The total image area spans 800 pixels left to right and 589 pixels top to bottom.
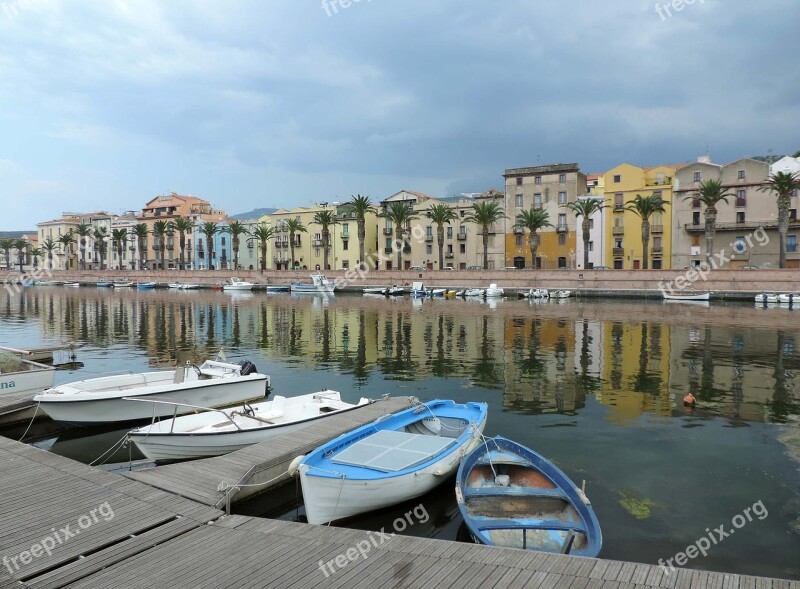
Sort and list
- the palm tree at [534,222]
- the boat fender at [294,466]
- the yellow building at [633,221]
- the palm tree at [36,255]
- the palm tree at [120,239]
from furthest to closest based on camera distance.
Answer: the palm tree at [36,255]
the palm tree at [120,239]
the yellow building at [633,221]
the palm tree at [534,222]
the boat fender at [294,466]

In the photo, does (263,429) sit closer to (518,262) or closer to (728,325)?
(728,325)

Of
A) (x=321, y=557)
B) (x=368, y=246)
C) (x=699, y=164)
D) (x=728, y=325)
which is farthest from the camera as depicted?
(x=368, y=246)

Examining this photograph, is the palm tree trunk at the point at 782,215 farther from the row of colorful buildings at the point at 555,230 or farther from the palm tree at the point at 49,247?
the palm tree at the point at 49,247

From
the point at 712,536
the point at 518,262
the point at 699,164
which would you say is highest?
the point at 699,164

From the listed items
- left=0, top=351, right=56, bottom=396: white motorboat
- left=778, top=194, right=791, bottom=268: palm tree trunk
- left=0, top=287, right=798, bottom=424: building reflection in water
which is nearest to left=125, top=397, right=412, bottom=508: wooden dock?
left=0, top=287, right=798, bottom=424: building reflection in water

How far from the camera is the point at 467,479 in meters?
10.6

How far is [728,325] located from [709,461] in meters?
33.4

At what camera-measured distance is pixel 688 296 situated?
6662 cm

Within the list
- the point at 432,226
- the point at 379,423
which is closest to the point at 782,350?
the point at 379,423

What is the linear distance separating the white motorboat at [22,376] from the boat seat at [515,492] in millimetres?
14971

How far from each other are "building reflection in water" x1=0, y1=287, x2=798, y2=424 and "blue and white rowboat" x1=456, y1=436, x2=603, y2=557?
24.3ft

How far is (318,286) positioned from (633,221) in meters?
51.9

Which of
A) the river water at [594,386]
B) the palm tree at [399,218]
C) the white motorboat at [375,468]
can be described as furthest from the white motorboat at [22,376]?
the palm tree at [399,218]

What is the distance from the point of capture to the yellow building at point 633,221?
88.0 meters
